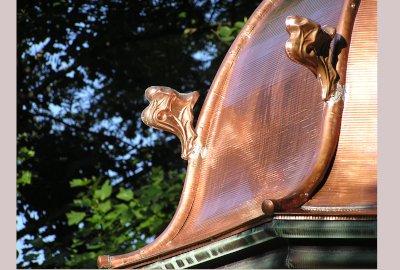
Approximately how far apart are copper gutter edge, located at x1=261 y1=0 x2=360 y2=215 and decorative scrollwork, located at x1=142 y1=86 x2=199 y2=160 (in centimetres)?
135

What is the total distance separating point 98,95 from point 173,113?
10.6 m

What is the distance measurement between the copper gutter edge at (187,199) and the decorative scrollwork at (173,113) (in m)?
0.07

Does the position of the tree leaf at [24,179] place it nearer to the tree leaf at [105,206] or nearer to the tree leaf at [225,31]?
the tree leaf at [105,206]

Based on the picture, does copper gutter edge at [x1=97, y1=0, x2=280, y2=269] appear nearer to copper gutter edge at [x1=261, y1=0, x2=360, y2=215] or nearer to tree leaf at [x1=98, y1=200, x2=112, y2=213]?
copper gutter edge at [x1=261, y1=0, x2=360, y2=215]

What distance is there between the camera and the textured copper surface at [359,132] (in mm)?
7449

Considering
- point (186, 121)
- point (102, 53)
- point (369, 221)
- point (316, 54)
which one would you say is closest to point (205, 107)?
point (186, 121)

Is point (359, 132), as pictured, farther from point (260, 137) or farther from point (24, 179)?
→ point (24, 179)

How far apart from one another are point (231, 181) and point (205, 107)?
0.95 m

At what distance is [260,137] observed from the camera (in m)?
8.41

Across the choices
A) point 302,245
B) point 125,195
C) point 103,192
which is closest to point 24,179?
point 103,192

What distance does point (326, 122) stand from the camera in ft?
25.8

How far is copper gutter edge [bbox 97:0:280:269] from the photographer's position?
844cm

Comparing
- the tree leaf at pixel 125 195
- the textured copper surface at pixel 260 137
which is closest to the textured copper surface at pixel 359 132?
the textured copper surface at pixel 260 137

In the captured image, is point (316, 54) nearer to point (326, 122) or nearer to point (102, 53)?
point (326, 122)
